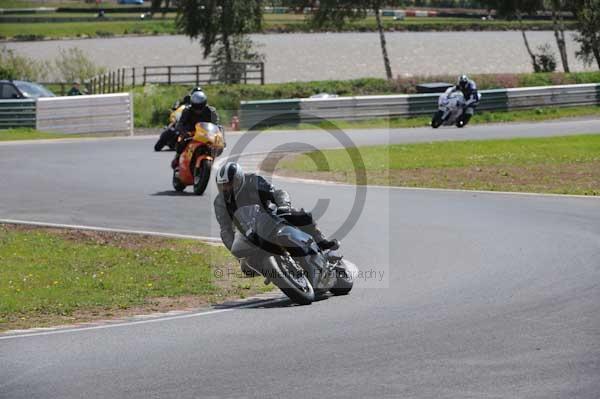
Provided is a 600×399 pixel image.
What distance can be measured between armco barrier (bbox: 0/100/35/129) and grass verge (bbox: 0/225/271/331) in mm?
15574

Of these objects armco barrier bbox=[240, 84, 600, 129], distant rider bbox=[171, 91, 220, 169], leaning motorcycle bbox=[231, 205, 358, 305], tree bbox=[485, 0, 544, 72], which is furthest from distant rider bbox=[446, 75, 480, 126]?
tree bbox=[485, 0, 544, 72]

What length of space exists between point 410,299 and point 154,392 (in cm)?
379

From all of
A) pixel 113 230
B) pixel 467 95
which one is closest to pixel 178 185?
pixel 113 230

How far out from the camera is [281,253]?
410 inches

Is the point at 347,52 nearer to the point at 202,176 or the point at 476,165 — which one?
the point at 476,165

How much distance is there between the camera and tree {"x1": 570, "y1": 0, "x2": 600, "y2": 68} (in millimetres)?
Answer: 46625

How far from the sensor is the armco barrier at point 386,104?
1307 inches

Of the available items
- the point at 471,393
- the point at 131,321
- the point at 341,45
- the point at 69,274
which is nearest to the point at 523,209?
the point at 69,274

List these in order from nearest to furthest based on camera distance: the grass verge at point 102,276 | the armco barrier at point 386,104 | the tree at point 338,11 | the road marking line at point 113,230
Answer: the grass verge at point 102,276 → the road marking line at point 113,230 → the armco barrier at point 386,104 → the tree at point 338,11

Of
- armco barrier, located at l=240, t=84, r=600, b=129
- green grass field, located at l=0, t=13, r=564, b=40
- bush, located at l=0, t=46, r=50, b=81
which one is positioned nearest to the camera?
armco barrier, located at l=240, t=84, r=600, b=129

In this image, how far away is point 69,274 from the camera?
1288 cm

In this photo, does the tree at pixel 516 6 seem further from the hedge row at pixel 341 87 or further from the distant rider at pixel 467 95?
the distant rider at pixel 467 95

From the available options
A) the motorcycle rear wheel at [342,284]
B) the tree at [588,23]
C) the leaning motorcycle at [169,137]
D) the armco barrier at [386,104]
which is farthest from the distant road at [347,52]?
the motorcycle rear wheel at [342,284]

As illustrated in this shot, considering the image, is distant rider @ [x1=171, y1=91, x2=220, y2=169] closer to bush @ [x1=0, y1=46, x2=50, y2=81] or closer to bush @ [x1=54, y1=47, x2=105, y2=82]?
bush @ [x1=0, y1=46, x2=50, y2=81]
